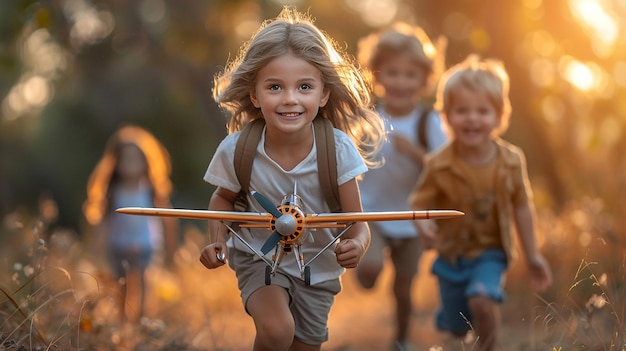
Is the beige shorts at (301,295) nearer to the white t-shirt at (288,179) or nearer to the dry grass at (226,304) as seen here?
the white t-shirt at (288,179)

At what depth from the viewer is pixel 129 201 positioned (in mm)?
9305

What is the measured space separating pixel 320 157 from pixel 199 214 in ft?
2.23

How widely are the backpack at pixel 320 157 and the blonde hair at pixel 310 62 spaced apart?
143mm

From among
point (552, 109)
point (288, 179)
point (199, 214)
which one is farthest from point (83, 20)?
point (199, 214)

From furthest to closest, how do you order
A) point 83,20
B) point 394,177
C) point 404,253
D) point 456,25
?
point 83,20 → point 456,25 → point 404,253 → point 394,177

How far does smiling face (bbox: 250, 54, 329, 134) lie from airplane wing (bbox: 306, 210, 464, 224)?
1.38 feet

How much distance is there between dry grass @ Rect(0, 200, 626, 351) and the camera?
4777mm

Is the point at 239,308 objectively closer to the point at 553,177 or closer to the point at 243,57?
the point at 553,177

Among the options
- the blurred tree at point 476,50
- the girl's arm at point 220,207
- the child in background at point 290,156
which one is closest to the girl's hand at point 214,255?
the child in background at point 290,156

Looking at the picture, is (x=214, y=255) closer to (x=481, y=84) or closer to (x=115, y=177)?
(x=481, y=84)

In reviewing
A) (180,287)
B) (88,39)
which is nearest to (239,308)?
(180,287)

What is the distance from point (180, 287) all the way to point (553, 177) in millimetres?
3896

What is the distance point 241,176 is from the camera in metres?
4.34

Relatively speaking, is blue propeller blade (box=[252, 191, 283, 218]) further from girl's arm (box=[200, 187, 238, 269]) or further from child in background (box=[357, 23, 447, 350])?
child in background (box=[357, 23, 447, 350])
